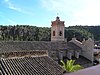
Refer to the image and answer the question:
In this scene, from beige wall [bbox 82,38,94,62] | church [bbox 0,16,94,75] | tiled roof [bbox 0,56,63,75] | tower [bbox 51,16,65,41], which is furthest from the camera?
tower [bbox 51,16,65,41]

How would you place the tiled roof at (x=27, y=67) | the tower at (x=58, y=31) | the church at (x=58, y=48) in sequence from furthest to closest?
1. the tower at (x=58, y=31)
2. the church at (x=58, y=48)
3. the tiled roof at (x=27, y=67)

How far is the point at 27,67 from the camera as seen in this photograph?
28.0 ft

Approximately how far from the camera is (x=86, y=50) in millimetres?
31766

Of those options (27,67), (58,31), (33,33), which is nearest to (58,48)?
(58,31)

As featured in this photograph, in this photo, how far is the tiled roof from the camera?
7.82 metres

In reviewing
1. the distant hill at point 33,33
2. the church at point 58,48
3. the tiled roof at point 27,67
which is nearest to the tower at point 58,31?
the church at point 58,48

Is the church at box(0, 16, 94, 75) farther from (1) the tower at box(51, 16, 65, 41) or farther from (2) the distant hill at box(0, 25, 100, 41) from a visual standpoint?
(2) the distant hill at box(0, 25, 100, 41)

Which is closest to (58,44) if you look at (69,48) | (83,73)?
(69,48)

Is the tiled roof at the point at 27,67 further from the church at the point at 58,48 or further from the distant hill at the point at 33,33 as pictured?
the distant hill at the point at 33,33

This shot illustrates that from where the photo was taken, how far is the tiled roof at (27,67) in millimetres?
7820

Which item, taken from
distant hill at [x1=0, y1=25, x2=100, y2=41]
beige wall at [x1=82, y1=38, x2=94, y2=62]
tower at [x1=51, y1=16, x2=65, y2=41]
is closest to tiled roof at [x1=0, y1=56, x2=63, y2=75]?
beige wall at [x1=82, y1=38, x2=94, y2=62]

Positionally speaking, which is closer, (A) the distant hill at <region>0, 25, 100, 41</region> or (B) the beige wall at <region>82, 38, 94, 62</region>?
(B) the beige wall at <region>82, 38, 94, 62</region>

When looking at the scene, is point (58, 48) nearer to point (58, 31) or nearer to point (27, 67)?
point (58, 31)

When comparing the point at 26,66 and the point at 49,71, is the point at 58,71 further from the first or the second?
the point at 26,66
